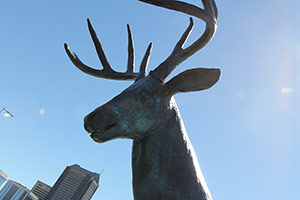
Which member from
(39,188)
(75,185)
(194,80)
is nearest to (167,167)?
(194,80)

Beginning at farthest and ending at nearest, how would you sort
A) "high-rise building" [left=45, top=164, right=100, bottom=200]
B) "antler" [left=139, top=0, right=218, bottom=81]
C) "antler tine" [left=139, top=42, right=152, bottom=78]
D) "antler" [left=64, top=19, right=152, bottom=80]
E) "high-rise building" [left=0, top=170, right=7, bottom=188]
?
"high-rise building" [left=0, top=170, right=7, bottom=188] → "high-rise building" [left=45, top=164, right=100, bottom=200] → "antler tine" [left=139, top=42, right=152, bottom=78] → "antler" [left=64, top=19, right=152, bottom=80] → "antler" [left=139, top=0, right=218, bottom=81]

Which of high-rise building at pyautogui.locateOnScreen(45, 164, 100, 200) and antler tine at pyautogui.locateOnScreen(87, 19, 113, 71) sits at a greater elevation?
high-rise building at pyautogui.locateOnScreen(45, 164, 100, 200)

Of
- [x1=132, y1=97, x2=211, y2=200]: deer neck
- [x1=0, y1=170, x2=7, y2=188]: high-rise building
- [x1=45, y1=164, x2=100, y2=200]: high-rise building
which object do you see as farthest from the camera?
[x1=0, y1=170, x2=7, y2=188]: high-rise building

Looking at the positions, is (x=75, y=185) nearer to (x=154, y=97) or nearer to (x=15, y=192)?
(x=15, y=192)

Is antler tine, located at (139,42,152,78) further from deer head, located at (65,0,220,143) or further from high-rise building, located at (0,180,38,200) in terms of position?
high-rise building, located at (0,180,38,200)

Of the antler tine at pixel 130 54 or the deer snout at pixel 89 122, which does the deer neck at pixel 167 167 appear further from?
the antler tine at pixel 130 54

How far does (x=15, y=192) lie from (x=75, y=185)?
174 feet

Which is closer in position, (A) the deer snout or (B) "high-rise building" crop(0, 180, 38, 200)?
(A) the deer snout

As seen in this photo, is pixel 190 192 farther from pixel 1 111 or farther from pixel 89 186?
pixel 89 186

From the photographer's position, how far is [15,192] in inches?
5527

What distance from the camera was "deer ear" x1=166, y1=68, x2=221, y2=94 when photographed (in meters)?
2.46

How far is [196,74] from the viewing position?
99.6 inches

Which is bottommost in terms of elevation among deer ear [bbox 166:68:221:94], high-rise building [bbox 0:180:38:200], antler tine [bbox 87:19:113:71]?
high-rise building [bbox 0:180:38:200]

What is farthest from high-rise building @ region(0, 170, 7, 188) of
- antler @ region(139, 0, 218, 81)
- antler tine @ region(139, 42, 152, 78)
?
antler @ region(139, 0, 218, 81)
